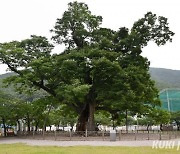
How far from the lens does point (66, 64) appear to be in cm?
3197

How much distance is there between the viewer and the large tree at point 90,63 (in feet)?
104

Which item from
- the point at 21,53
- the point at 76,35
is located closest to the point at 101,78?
the point at 76,35

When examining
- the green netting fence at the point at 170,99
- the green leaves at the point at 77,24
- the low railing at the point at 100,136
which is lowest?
the low railing at the point at 100,136

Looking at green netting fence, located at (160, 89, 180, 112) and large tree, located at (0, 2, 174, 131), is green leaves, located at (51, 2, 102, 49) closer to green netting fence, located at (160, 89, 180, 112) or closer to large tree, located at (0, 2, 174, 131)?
large tree, located at (0, 2, 174, 131)

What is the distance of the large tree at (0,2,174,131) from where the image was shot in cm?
3158

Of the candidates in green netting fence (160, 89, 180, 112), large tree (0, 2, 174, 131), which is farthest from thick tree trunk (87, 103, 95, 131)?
green netting fence (160, 89, 180, 112)

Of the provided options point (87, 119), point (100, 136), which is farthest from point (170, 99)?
point (100, 136)

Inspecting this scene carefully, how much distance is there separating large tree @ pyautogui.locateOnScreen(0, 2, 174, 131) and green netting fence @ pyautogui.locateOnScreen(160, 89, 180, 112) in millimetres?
31011

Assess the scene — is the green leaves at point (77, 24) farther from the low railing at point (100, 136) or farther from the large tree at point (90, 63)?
the low railing at point (100, 136)

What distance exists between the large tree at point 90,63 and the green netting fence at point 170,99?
31.0 metres

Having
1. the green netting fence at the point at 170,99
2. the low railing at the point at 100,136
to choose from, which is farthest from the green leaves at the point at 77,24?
the green netting fence at the point at 170,99

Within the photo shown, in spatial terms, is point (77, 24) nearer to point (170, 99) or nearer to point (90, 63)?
point (90, 63)

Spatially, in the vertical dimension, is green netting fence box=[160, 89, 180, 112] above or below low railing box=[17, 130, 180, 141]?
above

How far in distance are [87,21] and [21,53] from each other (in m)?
8.23
